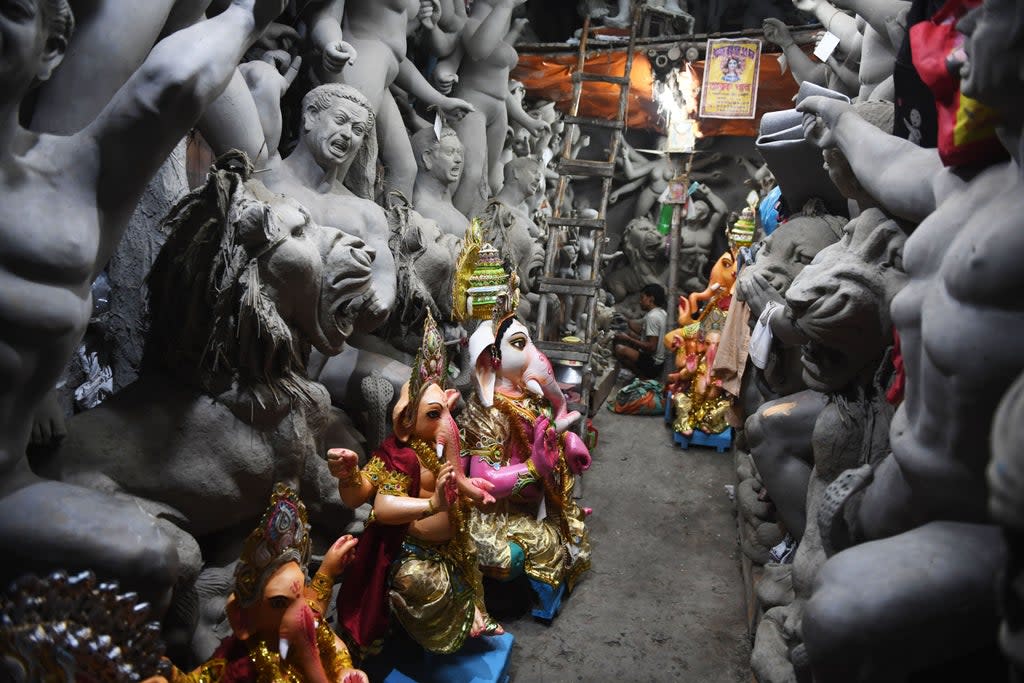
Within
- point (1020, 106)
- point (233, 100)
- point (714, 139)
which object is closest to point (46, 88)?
point (233, 100)

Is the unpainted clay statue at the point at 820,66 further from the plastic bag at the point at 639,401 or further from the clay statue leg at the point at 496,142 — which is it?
the plastic bag at the point at 639,401

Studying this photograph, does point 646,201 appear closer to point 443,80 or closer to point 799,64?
point 799,64

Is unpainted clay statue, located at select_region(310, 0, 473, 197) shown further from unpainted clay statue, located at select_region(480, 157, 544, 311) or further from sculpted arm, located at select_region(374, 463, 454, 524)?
sculpted arm, located at select_region(374, 463, 454, 524)

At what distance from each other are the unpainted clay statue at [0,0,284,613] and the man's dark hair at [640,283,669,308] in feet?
23.3

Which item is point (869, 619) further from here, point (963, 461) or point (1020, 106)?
point (1020, 106)

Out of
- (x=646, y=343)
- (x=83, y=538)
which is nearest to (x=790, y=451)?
(x=83, y=538)

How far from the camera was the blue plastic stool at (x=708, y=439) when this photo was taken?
6059 mm

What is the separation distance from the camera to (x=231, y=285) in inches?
84.5

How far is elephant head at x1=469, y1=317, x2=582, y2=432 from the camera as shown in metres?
3.22

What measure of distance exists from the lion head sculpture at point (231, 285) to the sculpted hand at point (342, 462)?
0.31 meters

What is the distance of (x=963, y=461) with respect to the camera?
1.34m

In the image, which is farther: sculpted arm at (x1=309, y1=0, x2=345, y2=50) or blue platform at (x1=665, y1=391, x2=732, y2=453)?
blue platform at (x1=665, y1=391, x2=732, y2=453)

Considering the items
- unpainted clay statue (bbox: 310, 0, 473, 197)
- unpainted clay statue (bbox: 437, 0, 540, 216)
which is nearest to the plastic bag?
unpainted clay statue (bbox: 437, 0, 540, 216)

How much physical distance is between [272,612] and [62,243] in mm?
913
